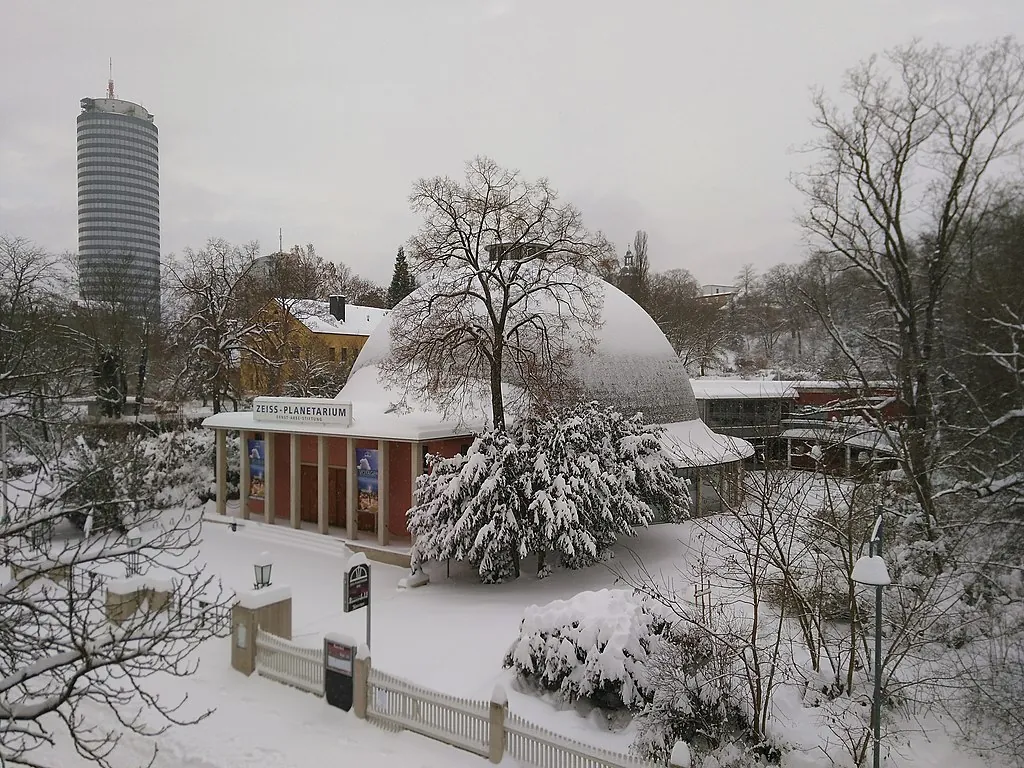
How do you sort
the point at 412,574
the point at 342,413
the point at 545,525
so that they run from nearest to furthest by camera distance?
the point at 545,525 < the point at 412,574 < the point at 342,413

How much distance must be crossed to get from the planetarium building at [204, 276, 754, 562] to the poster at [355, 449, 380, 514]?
3cm

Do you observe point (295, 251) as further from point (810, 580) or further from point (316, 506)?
point (810, 580)

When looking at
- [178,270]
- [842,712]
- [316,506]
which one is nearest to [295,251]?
[178,270]

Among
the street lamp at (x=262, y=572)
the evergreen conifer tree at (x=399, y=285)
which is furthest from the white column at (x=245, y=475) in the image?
the evergreen conifer tree at (x=399, y=285)

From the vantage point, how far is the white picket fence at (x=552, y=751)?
7.97m

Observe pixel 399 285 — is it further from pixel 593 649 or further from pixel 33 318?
pixel 593 649

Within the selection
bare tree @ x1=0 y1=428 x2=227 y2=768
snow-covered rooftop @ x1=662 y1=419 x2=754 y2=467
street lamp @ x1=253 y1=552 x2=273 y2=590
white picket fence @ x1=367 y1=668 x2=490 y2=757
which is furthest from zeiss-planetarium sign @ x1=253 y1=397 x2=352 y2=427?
white picket fence @ x1=367 y1=668 x2=490 y2=757

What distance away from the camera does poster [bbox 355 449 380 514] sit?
67.5ft

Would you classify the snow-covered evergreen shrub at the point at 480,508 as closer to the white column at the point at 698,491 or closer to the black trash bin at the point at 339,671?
the black trash bin at the point at 339,671

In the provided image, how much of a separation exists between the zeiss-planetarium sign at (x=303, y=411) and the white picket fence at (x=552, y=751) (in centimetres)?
1279

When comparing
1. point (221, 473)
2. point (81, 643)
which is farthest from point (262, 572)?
point (221, 473)

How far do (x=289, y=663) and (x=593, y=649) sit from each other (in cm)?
521

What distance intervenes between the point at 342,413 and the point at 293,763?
12232 millimetres

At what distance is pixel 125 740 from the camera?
987 centimetres
